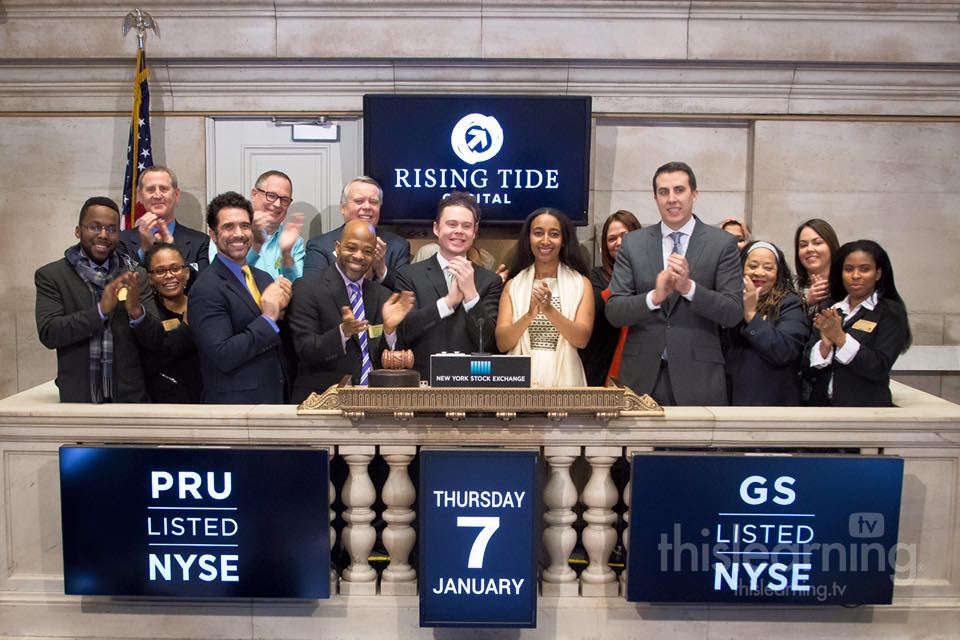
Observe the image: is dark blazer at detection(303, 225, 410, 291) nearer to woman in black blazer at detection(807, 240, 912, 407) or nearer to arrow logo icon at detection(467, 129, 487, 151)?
arrow logo icon at detection(467, 129, 487, 151)

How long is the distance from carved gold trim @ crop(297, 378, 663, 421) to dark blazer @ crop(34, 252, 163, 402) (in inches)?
53.0

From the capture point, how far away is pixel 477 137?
7.09m

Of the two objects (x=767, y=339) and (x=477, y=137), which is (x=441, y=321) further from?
(x=477, y=137)

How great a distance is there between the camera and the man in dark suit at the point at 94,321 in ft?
15.9

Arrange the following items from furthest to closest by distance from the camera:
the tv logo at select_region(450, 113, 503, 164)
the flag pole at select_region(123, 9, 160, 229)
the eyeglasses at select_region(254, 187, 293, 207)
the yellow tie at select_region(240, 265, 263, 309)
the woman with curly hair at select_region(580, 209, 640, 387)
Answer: the tv logo at select_region(450, 113, 503, 164) → the flag pole at select_region(123, 9, 160, 229) → the eyeglasses at select_region(254, 187, 293, 207) → the woman with curly hair at select_region(580, 209, 640, 387) → the yellow tie at select_region(240, 265, 263, 309)

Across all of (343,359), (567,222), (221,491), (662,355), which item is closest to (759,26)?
(567,222)

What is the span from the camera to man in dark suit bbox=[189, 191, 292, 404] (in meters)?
4.62

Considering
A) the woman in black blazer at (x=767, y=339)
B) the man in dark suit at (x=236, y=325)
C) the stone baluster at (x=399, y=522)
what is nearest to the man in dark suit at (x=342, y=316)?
the man in dark suit at (x=236, y=325)

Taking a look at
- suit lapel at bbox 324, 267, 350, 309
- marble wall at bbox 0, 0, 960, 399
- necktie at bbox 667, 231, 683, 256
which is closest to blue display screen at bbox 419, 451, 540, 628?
suit lapel at bbox 324, 267, 350, 309

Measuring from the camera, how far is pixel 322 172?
7438mm

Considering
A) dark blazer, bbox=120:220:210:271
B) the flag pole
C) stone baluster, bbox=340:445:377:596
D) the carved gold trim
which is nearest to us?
the carved gold trim

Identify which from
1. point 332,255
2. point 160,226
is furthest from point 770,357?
point 160,226

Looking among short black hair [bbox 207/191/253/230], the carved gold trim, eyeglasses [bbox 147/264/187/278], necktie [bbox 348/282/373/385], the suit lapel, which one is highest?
short black hair [bbox 207/191/253/230]

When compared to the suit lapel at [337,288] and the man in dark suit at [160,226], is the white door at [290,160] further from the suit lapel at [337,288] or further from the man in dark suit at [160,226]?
the suit lapel at [337,288]
